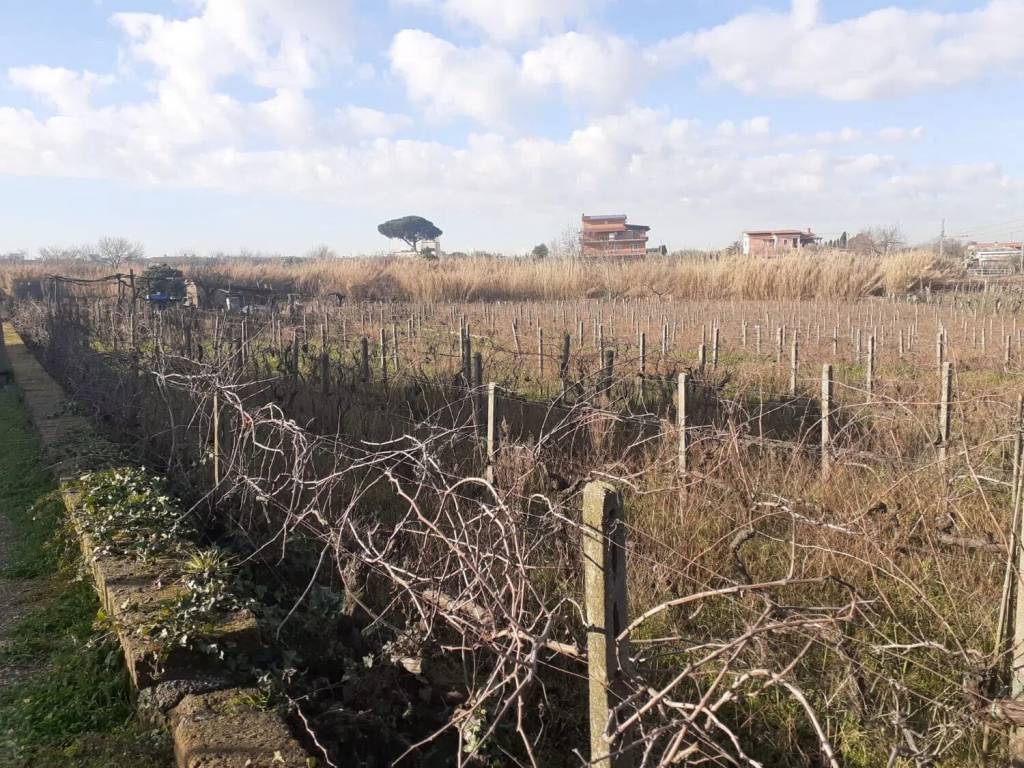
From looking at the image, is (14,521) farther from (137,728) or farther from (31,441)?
(137,728)

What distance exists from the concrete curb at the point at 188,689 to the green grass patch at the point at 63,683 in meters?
0.11

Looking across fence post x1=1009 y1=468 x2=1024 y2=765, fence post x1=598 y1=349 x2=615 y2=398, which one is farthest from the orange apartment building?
fence post x1=1009 y1=468 x2=1024 y2=765

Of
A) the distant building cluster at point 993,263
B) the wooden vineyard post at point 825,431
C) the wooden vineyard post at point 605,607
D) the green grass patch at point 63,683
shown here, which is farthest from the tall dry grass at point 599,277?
the wooden vineyard post at point 605,607

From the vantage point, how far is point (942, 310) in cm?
2236

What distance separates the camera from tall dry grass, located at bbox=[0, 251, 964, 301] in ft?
97.8

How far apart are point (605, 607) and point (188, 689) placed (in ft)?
6.01

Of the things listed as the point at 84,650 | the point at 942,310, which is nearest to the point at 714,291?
the point at 942,310

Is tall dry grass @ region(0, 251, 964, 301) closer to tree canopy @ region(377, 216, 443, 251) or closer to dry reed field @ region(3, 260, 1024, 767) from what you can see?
dry reed field @ region(3, 260, 1024, 767)

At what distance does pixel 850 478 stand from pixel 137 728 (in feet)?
13.9

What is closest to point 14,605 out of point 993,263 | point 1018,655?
point 1018,655

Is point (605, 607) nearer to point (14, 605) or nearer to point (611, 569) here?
point (611, 569)

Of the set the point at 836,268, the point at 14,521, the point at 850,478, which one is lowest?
the point at 14,521

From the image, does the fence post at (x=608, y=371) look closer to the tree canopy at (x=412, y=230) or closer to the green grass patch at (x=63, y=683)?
the green grass patch at (x=63, y=683)

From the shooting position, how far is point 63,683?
10.7ft
